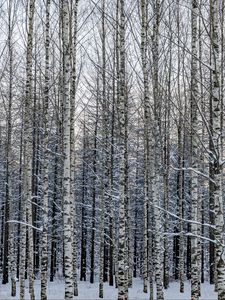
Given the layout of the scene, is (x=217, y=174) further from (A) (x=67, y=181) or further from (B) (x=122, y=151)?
(B) (x=122, y=151)

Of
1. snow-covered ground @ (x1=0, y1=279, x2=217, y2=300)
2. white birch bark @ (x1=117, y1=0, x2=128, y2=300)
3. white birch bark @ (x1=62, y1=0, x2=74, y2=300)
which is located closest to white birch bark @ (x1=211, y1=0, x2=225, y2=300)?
white birch bark @ (x1=62, y1=0, x2=74, y2=300)

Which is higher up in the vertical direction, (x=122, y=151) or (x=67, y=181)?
(x=122, y=151)

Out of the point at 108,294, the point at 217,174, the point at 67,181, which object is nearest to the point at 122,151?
the point at 67,181

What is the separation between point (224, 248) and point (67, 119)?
4.32 m

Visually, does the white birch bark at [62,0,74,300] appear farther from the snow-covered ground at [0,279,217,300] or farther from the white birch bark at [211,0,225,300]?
the snow-covered ground at [0,279,217,300]

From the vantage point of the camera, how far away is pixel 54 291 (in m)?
20.5

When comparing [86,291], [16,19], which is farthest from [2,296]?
[16,19]

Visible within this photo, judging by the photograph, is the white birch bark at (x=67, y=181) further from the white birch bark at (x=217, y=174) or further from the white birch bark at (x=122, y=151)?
the white birch bark at (x=217, y=174)

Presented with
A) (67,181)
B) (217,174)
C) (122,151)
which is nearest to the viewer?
(217,174)

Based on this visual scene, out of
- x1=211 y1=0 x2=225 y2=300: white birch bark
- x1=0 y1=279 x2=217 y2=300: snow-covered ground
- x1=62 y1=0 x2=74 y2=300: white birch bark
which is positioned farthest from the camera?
x1=0 y1=279 x2=217 y2=300: snow-covered ground

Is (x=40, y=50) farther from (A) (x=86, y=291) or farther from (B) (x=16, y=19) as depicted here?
(A) (x=86, y=291)

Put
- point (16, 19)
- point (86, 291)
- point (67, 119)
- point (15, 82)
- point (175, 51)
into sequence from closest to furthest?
point (67, 119) < point (16, 19) < point (175, 51) < point (15, 82) < point (86, 291)

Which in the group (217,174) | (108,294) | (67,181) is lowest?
(108,294)

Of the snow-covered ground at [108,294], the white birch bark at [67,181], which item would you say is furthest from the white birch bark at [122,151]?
the snow-covered ground at [108,294]
